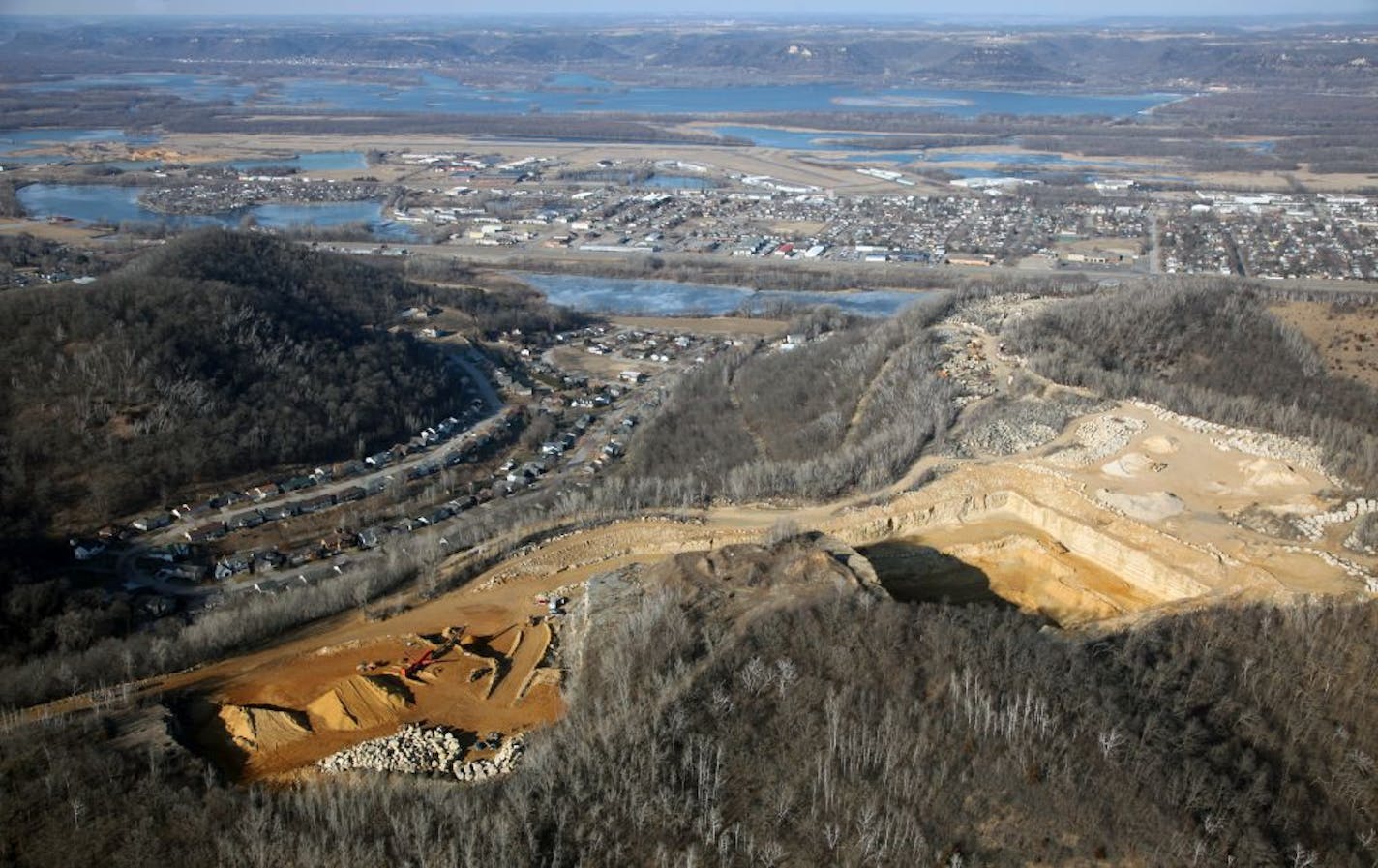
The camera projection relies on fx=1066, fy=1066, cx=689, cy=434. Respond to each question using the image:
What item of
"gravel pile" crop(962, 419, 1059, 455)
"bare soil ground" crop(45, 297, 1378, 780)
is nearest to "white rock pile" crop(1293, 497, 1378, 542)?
"bare soil ground" crop(45, 297, 1378, 780)

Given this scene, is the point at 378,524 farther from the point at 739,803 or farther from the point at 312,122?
the point at 312,122

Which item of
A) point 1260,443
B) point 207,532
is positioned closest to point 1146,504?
point 1260,443

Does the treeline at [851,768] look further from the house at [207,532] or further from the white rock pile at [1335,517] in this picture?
the house at [207,532]

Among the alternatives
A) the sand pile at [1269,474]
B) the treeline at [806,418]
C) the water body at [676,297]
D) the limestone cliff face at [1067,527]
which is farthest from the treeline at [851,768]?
the water body at [676,297]

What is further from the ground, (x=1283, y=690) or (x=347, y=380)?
(x=1283, y=690)

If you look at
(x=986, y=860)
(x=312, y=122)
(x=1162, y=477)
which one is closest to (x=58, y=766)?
(x=986, y=860)

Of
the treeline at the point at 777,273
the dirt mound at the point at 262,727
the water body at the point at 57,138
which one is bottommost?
the treeline at the point at 777,273
